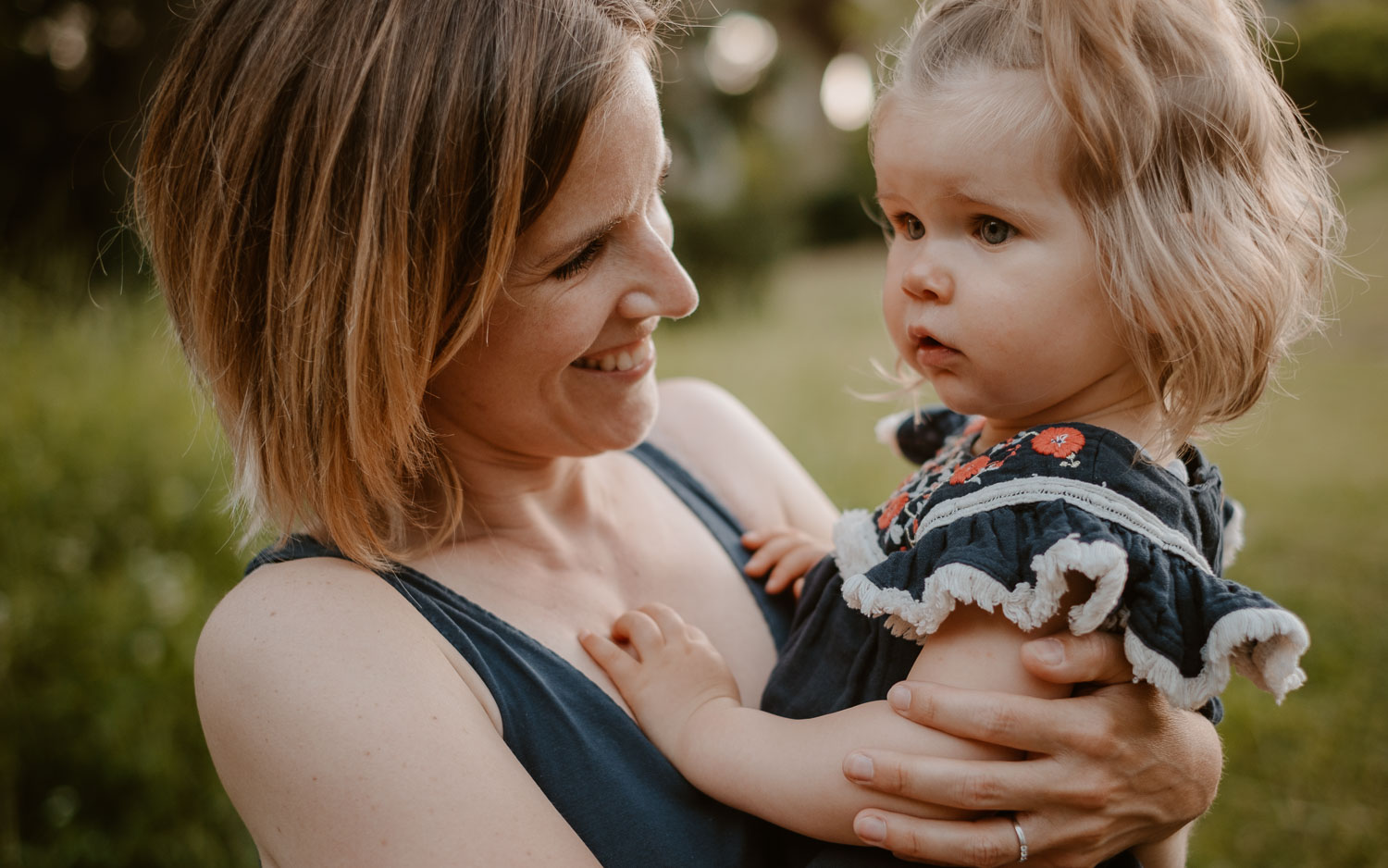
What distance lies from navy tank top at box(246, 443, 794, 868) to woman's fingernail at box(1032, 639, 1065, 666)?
54cm

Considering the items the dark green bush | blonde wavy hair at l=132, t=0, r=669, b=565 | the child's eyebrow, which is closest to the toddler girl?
the child's eyebrow

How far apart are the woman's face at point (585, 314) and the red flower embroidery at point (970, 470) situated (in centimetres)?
51

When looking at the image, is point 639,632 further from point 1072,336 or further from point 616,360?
point 1072,336

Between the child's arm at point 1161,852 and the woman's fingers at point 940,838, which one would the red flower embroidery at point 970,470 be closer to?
the woman's fingers at point 940,838

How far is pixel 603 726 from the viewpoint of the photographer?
149 centimetres

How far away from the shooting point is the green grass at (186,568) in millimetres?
2924

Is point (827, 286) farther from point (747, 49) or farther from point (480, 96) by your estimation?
point (480, 96)

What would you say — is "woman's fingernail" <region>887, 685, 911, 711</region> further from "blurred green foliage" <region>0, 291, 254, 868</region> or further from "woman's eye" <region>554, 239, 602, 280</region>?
"blurred green foliage" <region>0, 291, 254, 868</region>

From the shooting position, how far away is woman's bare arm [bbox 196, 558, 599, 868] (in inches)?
49.1

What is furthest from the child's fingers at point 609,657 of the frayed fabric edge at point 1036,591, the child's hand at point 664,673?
the frayed fabric edge at point 1036,591

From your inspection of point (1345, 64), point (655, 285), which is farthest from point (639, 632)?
point (1345, 64)

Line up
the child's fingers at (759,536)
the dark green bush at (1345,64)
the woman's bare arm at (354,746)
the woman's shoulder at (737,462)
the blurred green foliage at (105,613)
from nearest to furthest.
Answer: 1. the woman's bare arm at (354,746)
2. the child's fingers at (759,536)
3. the woman's shoulder at (737,462)
4. the blurred green foliage at (105,613)
5. the dark green bush at (1345,64)

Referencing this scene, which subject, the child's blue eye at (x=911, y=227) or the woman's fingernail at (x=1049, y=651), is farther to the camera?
the child's blue eye at (x=911, y=227)

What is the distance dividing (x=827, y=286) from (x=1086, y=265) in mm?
11955
